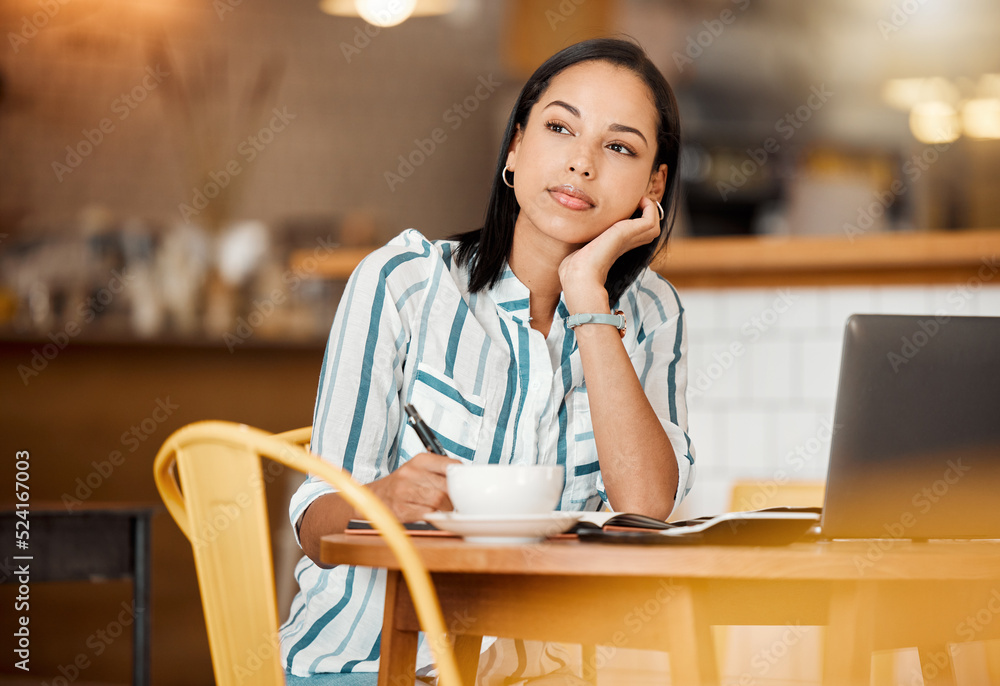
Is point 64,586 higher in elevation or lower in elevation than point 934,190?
lower

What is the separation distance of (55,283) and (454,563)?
257cm

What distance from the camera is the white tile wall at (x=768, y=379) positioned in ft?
7.87

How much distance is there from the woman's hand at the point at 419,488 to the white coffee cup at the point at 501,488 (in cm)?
9

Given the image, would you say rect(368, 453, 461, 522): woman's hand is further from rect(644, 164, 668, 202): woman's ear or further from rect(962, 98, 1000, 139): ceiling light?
rect(962, 98, 1000, 139): ceiling light

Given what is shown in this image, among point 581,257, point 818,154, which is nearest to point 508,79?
point 818,154

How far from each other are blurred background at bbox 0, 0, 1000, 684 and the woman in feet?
3.39

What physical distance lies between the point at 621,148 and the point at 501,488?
0.72m

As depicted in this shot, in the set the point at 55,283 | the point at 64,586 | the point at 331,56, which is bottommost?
the point at 64,586

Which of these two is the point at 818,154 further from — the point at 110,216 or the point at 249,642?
the point at 249,642

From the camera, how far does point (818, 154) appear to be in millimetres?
4035

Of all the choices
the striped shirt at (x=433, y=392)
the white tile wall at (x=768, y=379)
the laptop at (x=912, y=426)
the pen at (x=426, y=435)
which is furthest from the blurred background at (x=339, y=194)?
the laptop at (x=912, y=426)

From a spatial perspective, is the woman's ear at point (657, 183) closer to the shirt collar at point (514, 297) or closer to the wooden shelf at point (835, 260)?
the shirt collar at point (514, 297)

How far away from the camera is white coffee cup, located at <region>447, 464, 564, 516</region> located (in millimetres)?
795

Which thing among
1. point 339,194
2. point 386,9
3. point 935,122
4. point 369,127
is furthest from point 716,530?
point 935,122
